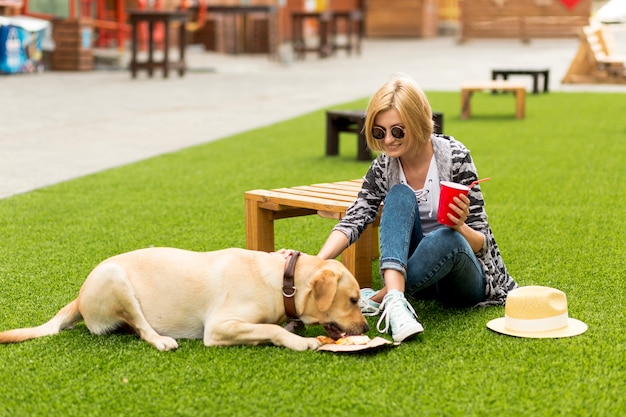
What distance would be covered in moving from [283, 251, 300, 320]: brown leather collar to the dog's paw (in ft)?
1.50

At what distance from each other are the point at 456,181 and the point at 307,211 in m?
1.05

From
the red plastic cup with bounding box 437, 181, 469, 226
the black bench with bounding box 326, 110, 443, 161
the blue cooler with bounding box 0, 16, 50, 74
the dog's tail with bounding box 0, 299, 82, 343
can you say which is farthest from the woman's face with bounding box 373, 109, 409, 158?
the blue cooler with bounding box 0, 16, 50, 74

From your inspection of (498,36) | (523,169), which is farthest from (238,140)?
(498,36)

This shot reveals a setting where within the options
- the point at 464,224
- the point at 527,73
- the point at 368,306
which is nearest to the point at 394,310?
the point at 368,306

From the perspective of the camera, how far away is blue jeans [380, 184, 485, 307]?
4242 mm

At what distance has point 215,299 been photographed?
3963 millimetres

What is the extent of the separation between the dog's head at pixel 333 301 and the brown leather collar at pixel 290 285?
4 cm

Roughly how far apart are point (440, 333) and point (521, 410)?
0.91 meters

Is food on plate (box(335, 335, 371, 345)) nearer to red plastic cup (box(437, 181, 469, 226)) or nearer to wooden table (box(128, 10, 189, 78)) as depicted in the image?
red plastic cup (box(437, 181, 469, 226))

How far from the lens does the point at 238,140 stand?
1125 centimetres

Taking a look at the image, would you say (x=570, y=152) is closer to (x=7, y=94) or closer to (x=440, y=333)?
(x=440, y=333)

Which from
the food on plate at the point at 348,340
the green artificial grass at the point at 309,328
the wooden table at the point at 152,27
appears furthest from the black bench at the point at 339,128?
the wooden table at the point at 152,27

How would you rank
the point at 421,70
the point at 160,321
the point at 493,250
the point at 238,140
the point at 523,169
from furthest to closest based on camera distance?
the point at 421,70 < the point at 238,140 < the point at 523,169 < the point at 493,250 < the point at 160,321

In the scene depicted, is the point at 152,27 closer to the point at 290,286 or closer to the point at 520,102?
the point at 520,102
